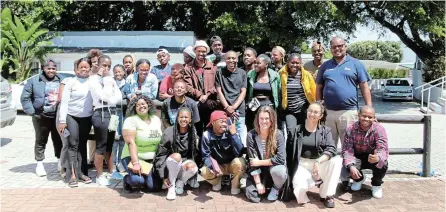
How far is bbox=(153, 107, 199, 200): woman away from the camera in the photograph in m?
5.12

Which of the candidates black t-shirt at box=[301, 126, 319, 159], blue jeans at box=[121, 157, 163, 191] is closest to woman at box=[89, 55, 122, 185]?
blue jeans at box=[121, 157, 163, 191]

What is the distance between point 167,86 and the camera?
580 cm

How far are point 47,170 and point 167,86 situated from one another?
2.46 metres

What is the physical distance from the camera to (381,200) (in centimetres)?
508

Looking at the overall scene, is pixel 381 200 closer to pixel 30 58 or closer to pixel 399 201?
pixel 399 201

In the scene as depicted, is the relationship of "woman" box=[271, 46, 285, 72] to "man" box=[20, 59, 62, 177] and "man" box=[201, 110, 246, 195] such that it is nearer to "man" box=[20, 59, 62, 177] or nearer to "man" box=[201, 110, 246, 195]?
"man" box=[201, 110, 246, 195]

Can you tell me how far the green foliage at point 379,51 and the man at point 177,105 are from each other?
5450 cm

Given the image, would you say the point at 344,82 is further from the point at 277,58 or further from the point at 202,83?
the point at 202,83

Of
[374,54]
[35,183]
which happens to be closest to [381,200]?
[35,183]

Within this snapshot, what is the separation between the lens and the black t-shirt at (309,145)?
5.07m

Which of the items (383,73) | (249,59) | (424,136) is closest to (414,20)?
(424,136)

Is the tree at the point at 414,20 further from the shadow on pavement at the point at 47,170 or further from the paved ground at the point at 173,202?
the shadow on pavement at the point at 47,170

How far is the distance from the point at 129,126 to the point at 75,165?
3.58ft

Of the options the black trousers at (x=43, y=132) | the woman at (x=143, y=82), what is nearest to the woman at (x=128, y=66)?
the woman at (x=143, y=82)
